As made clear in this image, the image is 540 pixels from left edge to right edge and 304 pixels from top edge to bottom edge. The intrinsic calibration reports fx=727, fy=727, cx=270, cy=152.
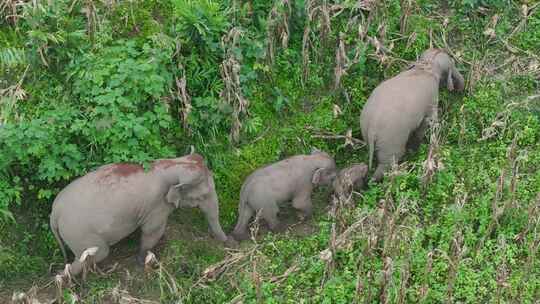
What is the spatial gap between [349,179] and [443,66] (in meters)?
1.73

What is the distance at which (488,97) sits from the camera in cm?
746

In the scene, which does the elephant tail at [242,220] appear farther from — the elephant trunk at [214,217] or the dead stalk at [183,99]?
the dead stalk at [183,99]

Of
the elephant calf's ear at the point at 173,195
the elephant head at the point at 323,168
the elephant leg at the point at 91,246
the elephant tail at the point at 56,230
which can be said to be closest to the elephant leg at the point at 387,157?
the elephant head at the point at 323,168

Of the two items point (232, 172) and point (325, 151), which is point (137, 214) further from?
point (325, 151)

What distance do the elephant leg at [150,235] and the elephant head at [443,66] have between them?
3169mm

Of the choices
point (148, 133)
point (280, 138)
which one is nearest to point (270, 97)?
point (280, 138)

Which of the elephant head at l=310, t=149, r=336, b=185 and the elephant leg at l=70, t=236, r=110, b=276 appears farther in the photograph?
the elephant head at l=310, t=149, r=336, b=185

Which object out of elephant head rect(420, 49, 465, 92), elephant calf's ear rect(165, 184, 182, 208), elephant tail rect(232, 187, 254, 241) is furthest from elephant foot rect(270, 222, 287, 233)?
elephant head rect(420, 49, 465, 92)

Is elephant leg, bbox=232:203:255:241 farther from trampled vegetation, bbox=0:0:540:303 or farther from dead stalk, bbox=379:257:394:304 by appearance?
dead stalk, bbox=379:257:394:304

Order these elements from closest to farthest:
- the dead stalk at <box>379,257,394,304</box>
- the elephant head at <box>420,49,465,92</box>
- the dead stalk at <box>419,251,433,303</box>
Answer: the dead stalk at <box>379,257,394,304</box>, the dead stalk at <box>419,251,433,303</box>, the elephant head at <box>420,49,465,92</box>

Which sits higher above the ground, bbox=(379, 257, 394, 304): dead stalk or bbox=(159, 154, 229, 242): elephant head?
bbox=(159, 154, 229, 242): elephant head

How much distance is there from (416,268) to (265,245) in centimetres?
129

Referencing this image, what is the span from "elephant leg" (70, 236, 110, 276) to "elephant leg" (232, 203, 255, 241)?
4.03 ft

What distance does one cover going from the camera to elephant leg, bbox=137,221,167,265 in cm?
601
